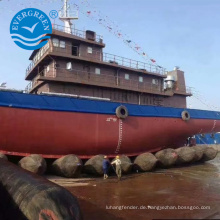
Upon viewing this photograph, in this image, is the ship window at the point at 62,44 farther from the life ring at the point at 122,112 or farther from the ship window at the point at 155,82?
the ship window at the point at 155,82

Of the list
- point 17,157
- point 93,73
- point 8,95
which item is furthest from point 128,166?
point 93,73

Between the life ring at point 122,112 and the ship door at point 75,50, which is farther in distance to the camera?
the ship door at point 75,50

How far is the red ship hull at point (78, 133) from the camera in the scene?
448 inches

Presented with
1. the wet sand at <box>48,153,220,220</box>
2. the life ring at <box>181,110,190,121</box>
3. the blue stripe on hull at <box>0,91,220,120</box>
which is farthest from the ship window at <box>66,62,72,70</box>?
the life ring at <box>181,110,190,121</box>

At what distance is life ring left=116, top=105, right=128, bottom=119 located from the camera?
563 inches

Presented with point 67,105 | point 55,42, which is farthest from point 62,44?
point 67,105

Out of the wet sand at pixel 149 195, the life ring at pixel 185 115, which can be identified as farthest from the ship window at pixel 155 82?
the wet sand at pixel 149 195

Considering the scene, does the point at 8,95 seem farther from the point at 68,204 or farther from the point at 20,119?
the point at 68,204

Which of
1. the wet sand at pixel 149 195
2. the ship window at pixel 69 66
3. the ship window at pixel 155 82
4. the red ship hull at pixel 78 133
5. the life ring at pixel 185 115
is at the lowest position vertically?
the wet sand at pixel 149 195

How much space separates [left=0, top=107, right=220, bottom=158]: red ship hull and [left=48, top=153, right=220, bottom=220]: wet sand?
77.6 inches

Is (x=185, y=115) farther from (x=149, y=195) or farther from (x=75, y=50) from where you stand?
(x=149, y=195)

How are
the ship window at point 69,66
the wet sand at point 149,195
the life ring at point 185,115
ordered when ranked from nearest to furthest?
the wet sand at point 149,195
the ship window at point 69,66
the life ring at point 185,115

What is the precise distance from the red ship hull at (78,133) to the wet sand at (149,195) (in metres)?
1.97

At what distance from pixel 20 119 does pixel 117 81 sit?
9.67 meters
